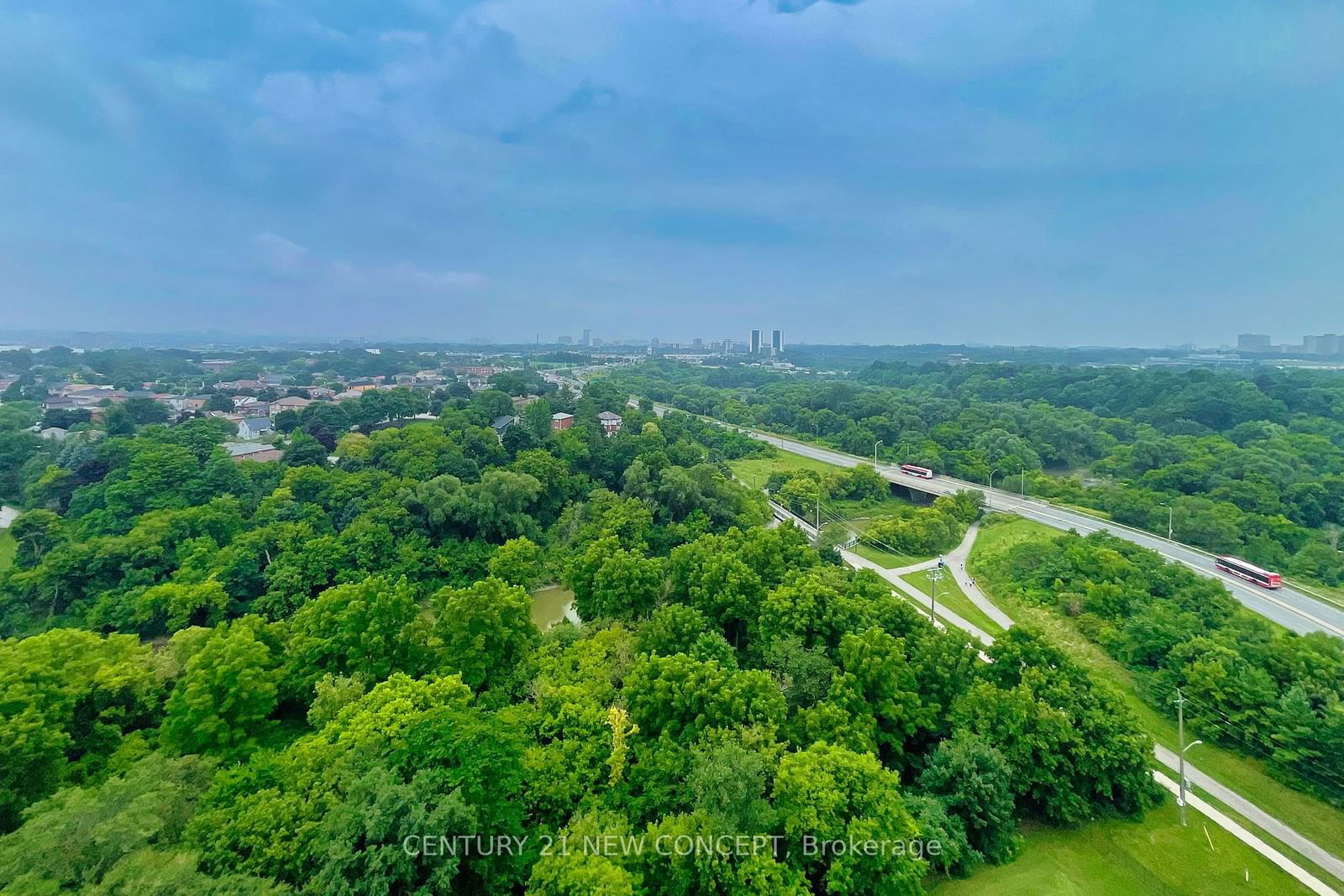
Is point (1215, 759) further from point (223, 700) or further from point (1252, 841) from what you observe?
point (223, 700)

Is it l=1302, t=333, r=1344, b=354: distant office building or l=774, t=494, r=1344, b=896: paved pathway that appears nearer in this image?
l=774, t=494, r=1344, b=896: paved pathway

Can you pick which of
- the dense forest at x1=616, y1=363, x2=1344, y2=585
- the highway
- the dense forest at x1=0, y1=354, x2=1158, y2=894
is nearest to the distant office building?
the dense forest at x1=616, y1=363, x2=1344, y2=585

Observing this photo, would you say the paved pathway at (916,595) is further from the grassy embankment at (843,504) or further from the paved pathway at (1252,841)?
Answer: the paved pathway at (1252,841)

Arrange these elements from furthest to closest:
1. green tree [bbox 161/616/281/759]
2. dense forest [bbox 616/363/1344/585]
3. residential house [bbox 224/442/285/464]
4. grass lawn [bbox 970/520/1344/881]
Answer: residential house [bbox 224/442/285/464], dense forest [bbox 616/363/1344/585], green tree [bbox 161/616/281/759], grass lawn [bbox 970/520/1344/881]

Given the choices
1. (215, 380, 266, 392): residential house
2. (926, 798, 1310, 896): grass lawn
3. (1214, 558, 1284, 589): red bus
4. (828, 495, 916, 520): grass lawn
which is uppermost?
(215, 380, 266, 392): residential house

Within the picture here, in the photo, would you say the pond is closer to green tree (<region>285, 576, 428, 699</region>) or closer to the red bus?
green tree (<region>285, 576, 428, 699</region>)

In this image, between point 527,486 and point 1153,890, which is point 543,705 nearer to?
point 1153,890

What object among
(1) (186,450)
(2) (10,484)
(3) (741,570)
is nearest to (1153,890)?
(3) (741,570)

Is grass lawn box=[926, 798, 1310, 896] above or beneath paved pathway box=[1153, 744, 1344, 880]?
beneath
